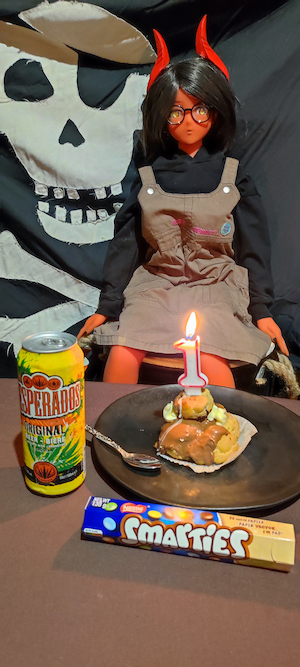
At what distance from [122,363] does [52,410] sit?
64cm

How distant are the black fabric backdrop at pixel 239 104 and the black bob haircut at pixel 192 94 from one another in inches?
5.2

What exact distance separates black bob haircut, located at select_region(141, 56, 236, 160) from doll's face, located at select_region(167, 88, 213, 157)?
2cm

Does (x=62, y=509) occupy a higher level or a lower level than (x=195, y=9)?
lower

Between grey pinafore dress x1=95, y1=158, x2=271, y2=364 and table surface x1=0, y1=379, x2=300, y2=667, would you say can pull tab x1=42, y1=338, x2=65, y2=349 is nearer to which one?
table surface x1=0, y1=379, x2=300, y2=667

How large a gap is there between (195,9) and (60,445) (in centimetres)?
130

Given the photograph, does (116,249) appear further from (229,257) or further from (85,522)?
(85,522)

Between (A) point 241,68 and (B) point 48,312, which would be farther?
(B) point 48,312

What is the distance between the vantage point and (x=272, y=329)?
129 cm

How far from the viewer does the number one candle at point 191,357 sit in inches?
26.2

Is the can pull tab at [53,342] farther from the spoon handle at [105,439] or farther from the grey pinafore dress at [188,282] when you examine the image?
the grey pinafore dress at [188,282]

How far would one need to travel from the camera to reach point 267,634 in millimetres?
451

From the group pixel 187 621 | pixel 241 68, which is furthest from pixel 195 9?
pixel 187 621

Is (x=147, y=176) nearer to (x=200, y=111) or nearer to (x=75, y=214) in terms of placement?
(x=200, y=111)

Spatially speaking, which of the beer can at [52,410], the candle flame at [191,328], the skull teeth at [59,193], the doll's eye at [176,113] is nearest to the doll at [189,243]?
the doll's eye at [176,113]
